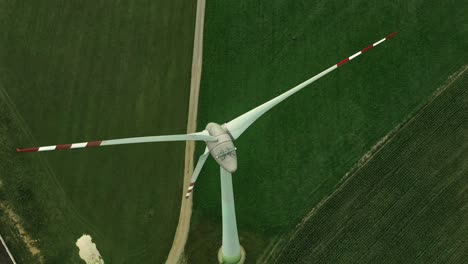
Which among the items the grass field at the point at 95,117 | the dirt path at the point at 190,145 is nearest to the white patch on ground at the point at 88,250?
the grass field at the point at 95,117

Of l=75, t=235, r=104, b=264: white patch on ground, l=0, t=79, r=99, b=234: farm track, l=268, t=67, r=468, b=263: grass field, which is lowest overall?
l=268, t=67, r=468, b=263: grass field

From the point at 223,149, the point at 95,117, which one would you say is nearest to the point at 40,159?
the point at 95,117

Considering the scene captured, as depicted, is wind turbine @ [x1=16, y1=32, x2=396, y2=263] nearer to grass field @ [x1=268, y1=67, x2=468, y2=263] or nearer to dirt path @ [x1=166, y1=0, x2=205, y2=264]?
dirt path @ [x1=166, y1=0, x2=205, y2=264]

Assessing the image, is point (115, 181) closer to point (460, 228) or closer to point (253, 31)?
point (253, 31)

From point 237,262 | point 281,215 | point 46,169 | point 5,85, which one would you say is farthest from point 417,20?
point 5,85

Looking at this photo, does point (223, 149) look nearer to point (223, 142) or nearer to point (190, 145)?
point (223, 142)

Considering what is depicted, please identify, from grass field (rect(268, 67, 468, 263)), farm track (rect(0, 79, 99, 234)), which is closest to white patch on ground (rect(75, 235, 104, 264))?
farm track (rect(0, 79, 99, 234))

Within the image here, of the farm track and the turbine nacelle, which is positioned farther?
the farm track
